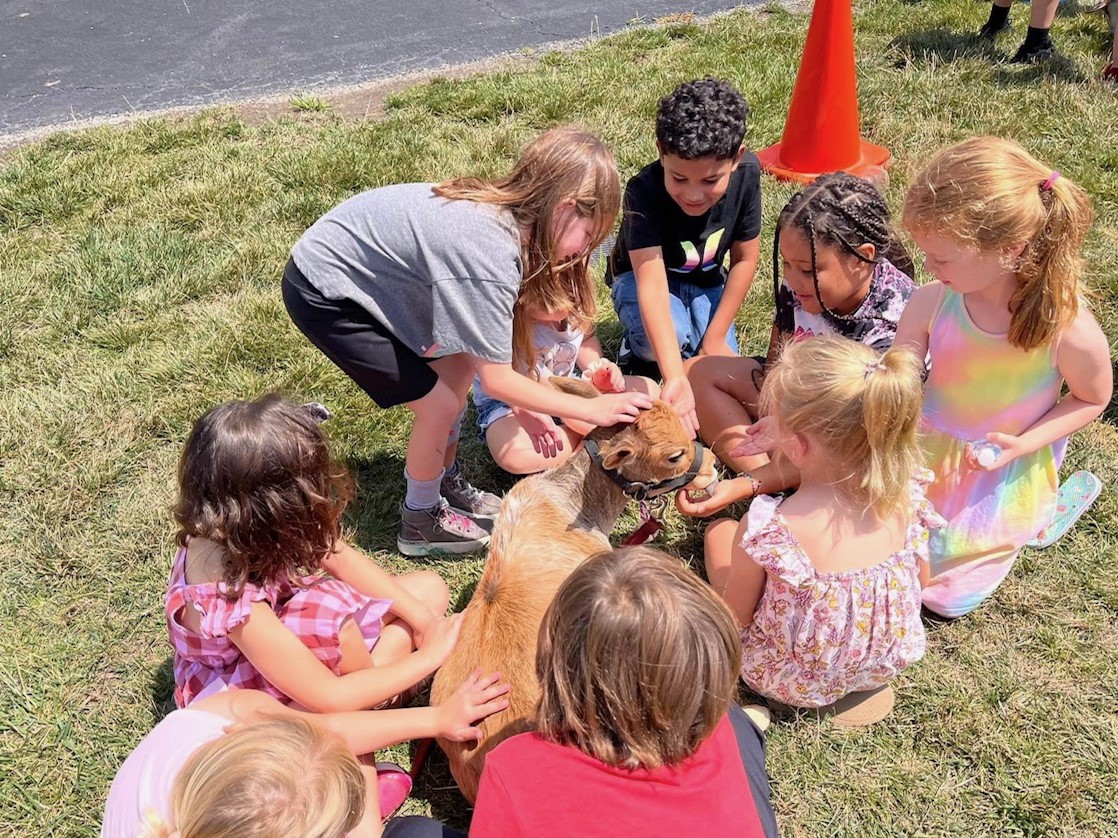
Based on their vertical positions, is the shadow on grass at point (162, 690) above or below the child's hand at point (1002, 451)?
below

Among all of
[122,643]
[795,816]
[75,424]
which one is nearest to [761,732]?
[795,816]

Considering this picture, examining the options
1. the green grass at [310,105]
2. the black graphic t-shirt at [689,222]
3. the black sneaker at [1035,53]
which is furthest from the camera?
the green grass at [310,105]

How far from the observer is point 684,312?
15.5 feet

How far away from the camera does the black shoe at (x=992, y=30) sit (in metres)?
8.19

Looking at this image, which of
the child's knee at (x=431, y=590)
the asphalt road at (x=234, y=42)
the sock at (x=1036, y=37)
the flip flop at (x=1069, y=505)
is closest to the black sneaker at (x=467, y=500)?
the child's knee at (x=431, y=590)

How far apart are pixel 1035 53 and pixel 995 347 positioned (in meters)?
6.03

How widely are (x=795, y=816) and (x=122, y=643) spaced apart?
2743 mm

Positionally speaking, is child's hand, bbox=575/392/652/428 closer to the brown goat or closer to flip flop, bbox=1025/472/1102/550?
the brown goat

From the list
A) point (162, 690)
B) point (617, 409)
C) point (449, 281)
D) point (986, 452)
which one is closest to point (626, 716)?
point (617, 409)

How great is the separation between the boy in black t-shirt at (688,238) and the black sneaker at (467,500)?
3.41 feet

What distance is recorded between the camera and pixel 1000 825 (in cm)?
288

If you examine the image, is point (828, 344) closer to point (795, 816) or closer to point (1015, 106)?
point (795, 816)

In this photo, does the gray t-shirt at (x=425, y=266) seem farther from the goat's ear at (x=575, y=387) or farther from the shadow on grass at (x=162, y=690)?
the shadow on grass at (x=162, y=690)

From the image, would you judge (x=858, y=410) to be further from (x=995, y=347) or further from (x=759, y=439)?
(x=995, y=347)
